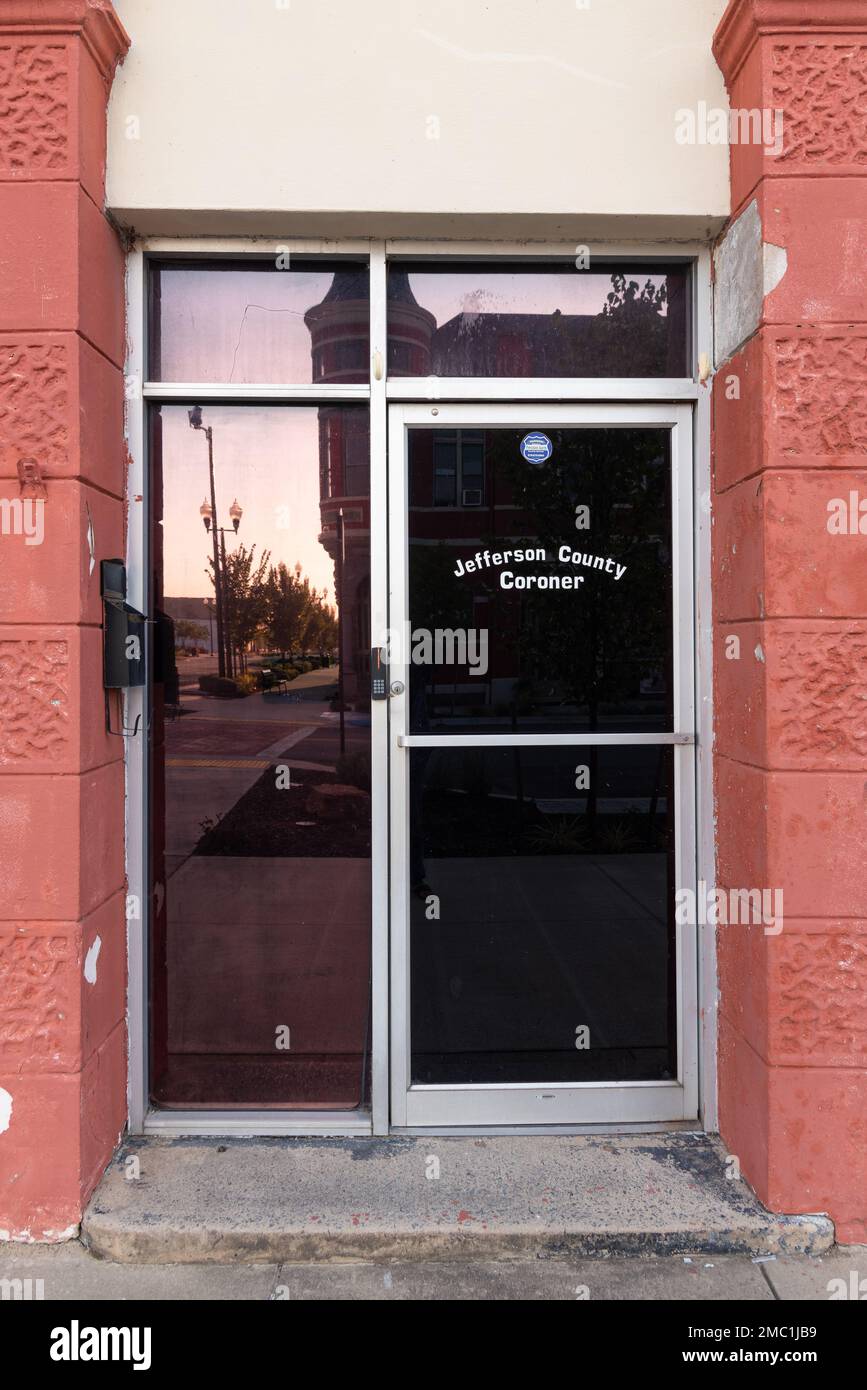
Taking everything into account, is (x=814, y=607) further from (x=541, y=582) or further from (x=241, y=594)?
(x=241, y=594)

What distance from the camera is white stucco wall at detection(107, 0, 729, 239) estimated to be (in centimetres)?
306

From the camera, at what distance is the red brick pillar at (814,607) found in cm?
285

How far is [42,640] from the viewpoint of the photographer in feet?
9.41

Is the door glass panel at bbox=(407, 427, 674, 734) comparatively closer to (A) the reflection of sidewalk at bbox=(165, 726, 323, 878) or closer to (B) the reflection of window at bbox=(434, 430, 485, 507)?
(B) the reflection of window at bbox=(434, 430, 485, 507)

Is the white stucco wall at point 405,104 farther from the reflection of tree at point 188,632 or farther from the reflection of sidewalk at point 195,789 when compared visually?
the reflection of sidewalk at point 195,789

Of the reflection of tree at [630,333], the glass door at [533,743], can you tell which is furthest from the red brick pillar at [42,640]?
the reflection of tree at [630,333]

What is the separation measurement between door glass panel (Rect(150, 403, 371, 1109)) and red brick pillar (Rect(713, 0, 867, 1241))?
1.37m

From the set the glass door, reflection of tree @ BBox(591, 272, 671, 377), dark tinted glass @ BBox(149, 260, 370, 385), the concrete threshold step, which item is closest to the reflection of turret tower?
dark tinted glass @ BBox(149, 260, 370, 385)

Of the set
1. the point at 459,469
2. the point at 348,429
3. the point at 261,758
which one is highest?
the point at 348,429

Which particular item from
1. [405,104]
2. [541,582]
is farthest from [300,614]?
[405,104]

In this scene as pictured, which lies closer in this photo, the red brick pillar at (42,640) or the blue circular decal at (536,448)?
the red brick pillar at (42,640)

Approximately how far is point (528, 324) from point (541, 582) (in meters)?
0.93

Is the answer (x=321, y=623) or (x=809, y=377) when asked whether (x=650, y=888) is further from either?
(x=809, y=377)

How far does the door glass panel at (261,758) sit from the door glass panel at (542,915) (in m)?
0.26
